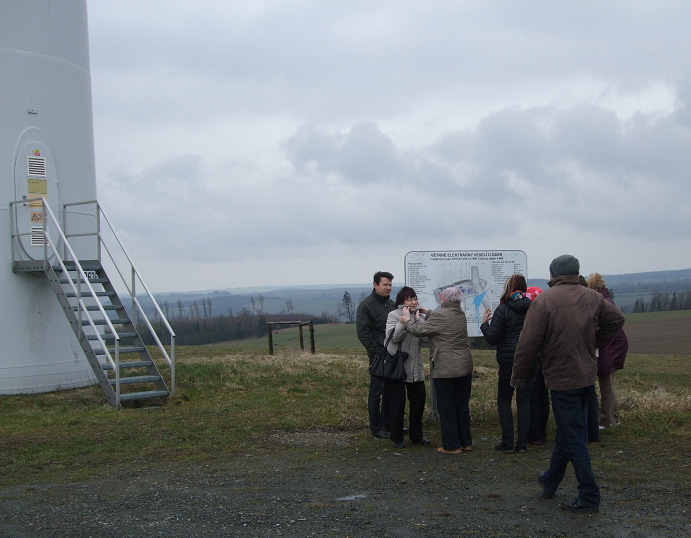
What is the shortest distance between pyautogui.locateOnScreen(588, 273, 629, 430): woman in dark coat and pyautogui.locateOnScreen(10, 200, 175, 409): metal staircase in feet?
20.5

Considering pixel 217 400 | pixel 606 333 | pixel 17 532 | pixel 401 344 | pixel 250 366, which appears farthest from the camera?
pixel 250 366

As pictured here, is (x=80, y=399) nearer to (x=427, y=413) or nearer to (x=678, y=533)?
(x=427, y=413)

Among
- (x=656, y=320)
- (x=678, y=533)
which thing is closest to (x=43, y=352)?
(x=678, y=533)

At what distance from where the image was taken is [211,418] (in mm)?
10375

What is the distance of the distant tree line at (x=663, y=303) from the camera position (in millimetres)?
62781

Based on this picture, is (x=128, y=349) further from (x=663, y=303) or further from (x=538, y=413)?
(x=663, y=303)

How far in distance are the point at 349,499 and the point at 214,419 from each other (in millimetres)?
4437

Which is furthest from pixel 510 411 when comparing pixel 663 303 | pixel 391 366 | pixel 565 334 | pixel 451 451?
pixel 663 303

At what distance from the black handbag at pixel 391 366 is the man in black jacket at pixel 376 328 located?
595 millimetres

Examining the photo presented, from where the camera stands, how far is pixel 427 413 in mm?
10539

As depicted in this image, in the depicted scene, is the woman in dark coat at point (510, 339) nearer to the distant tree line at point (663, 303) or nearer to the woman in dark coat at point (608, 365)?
the woman in dark coat at point (608, 365)

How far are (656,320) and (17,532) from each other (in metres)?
50.3

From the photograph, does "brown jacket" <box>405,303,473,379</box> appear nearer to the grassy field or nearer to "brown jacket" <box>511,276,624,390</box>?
the grassy field

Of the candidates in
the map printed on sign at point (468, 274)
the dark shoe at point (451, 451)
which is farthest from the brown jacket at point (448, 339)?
the map printed on sign at point (468, 274)
